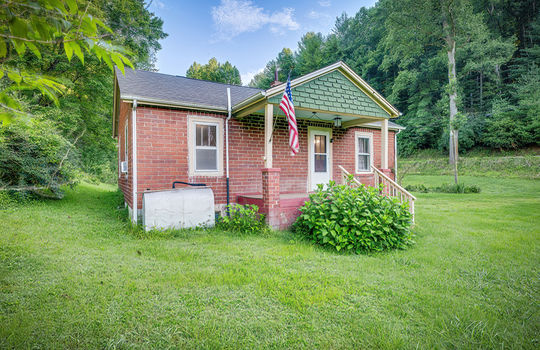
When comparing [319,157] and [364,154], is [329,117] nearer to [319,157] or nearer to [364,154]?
[319,157]

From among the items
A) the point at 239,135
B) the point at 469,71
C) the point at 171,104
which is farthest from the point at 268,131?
the point at 469,71

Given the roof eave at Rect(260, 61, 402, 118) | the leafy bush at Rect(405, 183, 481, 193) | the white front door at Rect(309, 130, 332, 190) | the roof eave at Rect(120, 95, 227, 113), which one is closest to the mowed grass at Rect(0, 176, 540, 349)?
the roof eave at Rect(120, 95, 227, 113)

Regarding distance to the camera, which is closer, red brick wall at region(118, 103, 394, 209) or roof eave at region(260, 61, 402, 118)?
roof eave at region(260, 61, 402, 118)

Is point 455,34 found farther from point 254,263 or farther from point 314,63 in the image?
point 254,263

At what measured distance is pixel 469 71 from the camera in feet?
80.1

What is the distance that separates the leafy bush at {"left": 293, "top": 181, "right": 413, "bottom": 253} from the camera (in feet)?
15.7

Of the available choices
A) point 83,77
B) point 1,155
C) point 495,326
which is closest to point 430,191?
point 495,326

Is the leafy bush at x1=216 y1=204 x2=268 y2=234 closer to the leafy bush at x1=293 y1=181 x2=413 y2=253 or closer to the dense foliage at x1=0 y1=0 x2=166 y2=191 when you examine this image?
the leafy bush at x1=293 y1=181 x2=413 y2=253

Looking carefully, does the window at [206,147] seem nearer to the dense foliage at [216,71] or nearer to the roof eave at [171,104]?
the roof eave at [171,104]

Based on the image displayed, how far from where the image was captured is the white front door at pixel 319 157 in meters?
8.65

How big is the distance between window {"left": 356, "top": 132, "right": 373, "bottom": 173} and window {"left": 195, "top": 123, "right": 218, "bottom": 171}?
18.0ft

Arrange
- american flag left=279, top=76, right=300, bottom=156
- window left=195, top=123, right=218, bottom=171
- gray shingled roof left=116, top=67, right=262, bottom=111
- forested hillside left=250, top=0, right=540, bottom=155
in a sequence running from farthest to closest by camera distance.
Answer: forested hillside left=250, top=0, right=540, bottom=155
window left=195, top=123, right=218, bottom=171
gray shingled roof left=116, top=67, right=262, bottom=111
american flag left=279, top=76, right=300, bottom=156

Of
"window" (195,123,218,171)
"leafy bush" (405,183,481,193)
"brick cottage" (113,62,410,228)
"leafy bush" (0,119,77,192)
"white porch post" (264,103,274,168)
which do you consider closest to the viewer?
"white porch post" (264,103,274,168)

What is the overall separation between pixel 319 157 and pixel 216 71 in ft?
123
